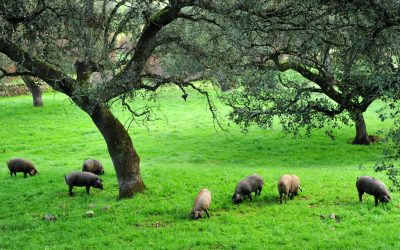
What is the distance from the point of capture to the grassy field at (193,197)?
14867mm

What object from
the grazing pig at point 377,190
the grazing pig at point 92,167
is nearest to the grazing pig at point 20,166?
the grazing pig at point 92,167

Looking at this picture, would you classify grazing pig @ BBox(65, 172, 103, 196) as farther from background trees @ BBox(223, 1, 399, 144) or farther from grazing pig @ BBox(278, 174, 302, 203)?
background trees @ BBox(223, 1, 399, 144)

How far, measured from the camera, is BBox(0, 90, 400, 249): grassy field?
1487 cm

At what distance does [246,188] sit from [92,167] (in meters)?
10.1

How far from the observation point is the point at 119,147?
1939cm

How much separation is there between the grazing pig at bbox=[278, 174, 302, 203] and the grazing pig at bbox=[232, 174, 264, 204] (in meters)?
1.15

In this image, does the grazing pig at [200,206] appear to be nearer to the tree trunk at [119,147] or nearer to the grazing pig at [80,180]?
the tree trunk at [119,147]

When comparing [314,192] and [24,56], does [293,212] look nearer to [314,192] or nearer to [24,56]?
[314,192]

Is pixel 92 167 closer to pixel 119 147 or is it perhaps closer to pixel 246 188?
pixel 119 147

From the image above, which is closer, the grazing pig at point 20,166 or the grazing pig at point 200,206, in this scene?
the grazing pig at point 200,206

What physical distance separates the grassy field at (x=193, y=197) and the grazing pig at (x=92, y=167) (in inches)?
24.5

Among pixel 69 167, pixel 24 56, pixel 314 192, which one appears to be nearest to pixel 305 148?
pixel 314 192

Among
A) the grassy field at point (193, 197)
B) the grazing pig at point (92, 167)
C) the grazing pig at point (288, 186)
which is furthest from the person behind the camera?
the grazing pig at point (92, 167)


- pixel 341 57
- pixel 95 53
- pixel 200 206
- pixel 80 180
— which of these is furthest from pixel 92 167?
pixel 341 57
